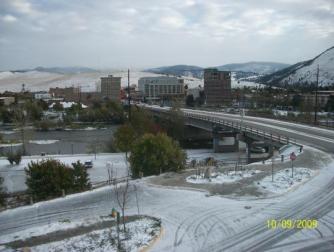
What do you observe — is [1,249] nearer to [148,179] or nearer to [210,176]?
[148,179]

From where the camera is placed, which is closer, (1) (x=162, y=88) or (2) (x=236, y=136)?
→ (2) (x=236, y=136)

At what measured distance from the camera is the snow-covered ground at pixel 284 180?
18.1 metres

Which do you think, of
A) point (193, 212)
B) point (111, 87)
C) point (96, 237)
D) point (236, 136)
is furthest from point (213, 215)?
point (111, 87)

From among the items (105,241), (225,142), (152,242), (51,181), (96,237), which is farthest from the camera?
(225,142)

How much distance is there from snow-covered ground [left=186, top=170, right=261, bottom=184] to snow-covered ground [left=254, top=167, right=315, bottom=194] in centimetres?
119

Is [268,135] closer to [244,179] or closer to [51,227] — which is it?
[244,179]

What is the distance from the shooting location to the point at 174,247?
1197cm

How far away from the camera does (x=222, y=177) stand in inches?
811

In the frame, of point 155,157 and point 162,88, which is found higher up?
point 162,88

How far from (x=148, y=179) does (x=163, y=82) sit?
15893 cm

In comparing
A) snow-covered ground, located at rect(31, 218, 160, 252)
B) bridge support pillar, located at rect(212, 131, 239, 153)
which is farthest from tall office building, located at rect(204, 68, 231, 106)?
snow-covered ground, located at rect(31, 218, 160, 252)

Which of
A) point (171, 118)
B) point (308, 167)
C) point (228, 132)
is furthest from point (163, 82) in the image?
point (308, 167)

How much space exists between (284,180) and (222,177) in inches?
118

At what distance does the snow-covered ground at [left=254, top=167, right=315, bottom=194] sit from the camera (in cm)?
1806
